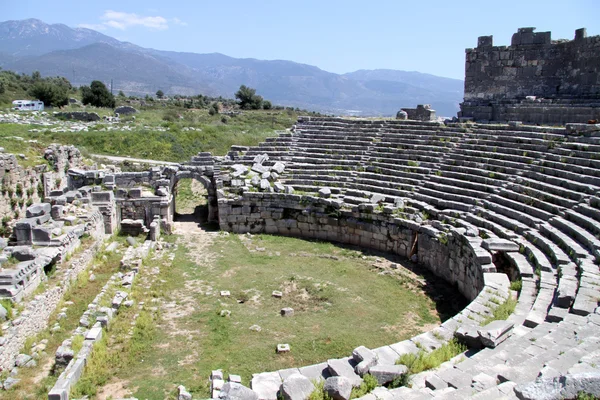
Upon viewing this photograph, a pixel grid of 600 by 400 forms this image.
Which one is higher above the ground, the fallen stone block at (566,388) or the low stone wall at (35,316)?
the fallen stone block at (566,388)

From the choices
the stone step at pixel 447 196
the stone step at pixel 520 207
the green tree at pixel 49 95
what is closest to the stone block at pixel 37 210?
the stone step at pixel 447 196

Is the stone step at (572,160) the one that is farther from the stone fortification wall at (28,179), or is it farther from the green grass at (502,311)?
the stone fortification wall at (28,179)

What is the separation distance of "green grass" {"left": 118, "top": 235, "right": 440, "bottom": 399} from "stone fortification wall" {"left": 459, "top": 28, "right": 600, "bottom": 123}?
8947 millimetres

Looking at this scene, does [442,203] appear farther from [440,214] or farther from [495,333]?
[495,333]

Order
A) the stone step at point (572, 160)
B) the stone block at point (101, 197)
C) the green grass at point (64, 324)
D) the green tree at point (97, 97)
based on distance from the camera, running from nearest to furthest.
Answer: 1. the green grass at point (64, 324)
2. the stone step at point (572, 160)
3. the stone block at point (101, 197)
4. the green tree at point (97, 97)

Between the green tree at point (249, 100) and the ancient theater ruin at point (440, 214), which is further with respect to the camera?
the green tree at point (249, 100)

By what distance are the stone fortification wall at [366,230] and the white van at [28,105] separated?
112ft

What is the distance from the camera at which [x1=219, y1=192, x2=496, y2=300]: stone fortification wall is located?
1429 cm

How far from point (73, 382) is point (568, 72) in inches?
771

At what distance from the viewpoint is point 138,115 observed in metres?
47.2

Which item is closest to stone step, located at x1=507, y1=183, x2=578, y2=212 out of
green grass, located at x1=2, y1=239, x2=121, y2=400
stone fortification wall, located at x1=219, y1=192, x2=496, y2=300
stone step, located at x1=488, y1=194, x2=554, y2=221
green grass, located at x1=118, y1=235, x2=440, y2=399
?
stone step, located at x1=488, y1=194, x2=554, y2=221

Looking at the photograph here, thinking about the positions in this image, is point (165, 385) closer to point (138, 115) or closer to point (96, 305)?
point (96, 305)

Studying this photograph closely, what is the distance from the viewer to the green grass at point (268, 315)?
1063 cm

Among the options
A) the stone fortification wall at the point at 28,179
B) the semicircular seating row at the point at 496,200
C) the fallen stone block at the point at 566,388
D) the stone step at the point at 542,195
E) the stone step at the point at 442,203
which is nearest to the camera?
the fallen stone block at the point at 566,388
